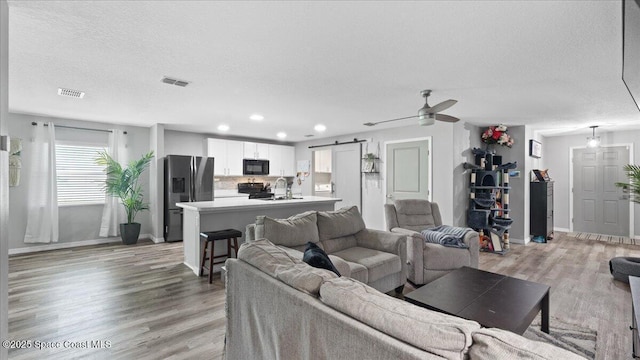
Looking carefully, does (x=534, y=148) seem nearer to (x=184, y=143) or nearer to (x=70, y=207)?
(x=184, y=143)

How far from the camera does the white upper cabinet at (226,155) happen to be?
260 inches


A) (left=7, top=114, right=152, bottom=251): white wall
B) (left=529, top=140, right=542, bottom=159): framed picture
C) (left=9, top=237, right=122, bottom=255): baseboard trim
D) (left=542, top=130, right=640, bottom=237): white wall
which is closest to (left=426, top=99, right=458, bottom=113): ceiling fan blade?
(left=529, top=140, right=542, bottom=159): framed picture

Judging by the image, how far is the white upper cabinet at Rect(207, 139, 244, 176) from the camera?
660 centimetres

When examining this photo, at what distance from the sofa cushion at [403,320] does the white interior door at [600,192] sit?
7.79m

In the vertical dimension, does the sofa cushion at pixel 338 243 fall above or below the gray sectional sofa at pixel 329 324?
below

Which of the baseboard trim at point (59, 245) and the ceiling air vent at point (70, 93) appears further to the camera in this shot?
the baseboard trim at point (59, 245)

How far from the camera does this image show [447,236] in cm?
348

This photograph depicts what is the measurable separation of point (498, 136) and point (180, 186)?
609 centimetres

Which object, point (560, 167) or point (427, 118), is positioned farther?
point (560, 167)

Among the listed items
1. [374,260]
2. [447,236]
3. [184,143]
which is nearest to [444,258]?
[447,236]

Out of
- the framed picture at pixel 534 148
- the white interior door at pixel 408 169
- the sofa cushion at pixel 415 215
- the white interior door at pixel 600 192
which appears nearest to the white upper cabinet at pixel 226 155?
the white interior door at pixel 408 169

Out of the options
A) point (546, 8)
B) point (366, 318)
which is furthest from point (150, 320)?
point (546, 8)

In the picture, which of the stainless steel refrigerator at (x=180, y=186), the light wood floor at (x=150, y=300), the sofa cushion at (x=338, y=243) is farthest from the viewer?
the stainless steel refrigerator at (x=180, y=186)

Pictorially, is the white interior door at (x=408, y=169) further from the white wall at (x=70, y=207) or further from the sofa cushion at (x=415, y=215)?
the white wall at (x=70, y=207)
